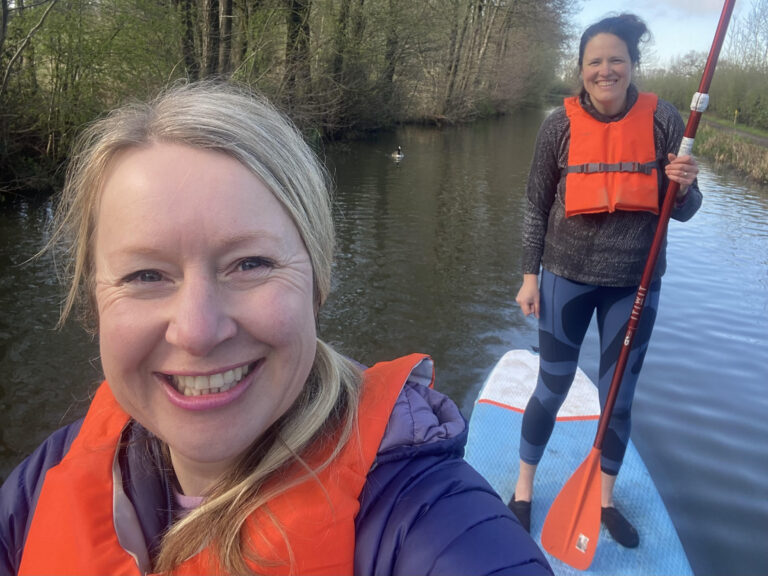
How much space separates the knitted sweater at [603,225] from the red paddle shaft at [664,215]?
7 cm

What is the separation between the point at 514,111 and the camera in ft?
116

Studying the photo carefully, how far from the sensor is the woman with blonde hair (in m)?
0.90

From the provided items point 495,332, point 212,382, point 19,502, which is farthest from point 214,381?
point 495,332

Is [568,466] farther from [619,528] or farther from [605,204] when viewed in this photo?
[605,204]

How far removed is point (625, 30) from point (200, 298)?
6.31 feet

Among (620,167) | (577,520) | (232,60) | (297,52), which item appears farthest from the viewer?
(297,52)

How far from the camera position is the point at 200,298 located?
0.90 meters

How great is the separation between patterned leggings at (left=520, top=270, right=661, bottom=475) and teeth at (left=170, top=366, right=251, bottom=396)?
1556 millimetres

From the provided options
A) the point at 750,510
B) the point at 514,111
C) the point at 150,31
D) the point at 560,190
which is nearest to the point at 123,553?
the point at 560,190

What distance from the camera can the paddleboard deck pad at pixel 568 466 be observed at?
223 cm

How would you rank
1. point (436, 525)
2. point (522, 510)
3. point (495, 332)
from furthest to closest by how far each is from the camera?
1. point (495, 332)
2. point (522, 510)
3. point (436, 525)

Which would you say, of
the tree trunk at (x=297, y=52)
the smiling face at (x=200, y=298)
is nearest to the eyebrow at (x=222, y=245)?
the smiling face at (x=200, y=298)

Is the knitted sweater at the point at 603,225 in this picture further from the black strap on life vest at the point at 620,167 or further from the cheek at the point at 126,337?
the cheek at the point at 126,337

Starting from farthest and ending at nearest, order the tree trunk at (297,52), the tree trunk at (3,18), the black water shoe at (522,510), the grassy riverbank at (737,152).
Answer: the grassy riverbank at (737,152)
the tree trunk at (297,52)
the tree trunk at (3,18)
the black water shoe at (522,510)
